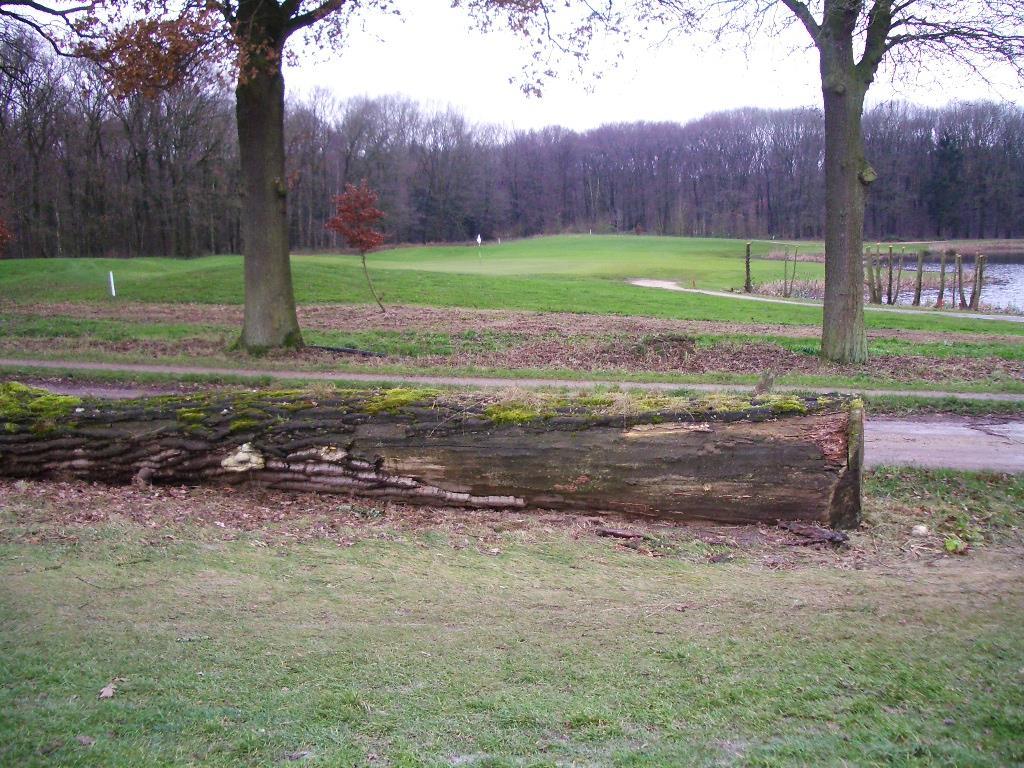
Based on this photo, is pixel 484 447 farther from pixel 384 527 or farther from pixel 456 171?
pixel 456 171

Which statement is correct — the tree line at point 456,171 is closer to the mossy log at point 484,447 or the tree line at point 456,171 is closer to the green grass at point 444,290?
the green grass at point 444,290

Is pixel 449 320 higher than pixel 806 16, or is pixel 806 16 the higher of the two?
pixel 806 16

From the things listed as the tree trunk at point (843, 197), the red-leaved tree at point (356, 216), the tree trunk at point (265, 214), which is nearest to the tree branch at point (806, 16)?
the tree trunk at point (843, 197)

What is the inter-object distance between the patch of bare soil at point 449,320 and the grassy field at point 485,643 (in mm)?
13449

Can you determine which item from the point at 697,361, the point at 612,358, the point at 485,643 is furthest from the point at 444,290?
the point at 485,643

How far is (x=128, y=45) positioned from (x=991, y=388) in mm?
14635

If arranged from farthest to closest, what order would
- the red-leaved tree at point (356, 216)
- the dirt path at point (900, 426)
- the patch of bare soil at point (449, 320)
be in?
the red-leaved tree at point (356, 216) < the patch of bare soil at point (449, 320) < the dirt path at point (900, 426)

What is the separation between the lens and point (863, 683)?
373cm

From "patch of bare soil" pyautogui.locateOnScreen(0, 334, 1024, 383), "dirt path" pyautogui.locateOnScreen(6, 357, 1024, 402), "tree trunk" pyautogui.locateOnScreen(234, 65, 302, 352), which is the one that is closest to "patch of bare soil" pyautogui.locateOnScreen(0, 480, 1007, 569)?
"dirt path" pyautogui.locateOnScreen(6, 357, 1024, 402)

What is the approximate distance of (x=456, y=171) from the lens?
94.6 m

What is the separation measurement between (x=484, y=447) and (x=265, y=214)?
10.5 m

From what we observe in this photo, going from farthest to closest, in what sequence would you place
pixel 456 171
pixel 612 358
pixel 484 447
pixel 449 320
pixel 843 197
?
1. pixel 456 171
2. pixel 449 320
3. pixel 612 358
4. pixel 843 197
5. pixel 484 447

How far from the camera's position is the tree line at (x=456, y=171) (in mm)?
58781

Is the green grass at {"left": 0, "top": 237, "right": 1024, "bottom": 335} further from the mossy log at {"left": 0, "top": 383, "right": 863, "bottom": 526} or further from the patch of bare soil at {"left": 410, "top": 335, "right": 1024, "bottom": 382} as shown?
the mossy log at {"left": 0, "top": 383, "right": 863, "bottom": 526}
